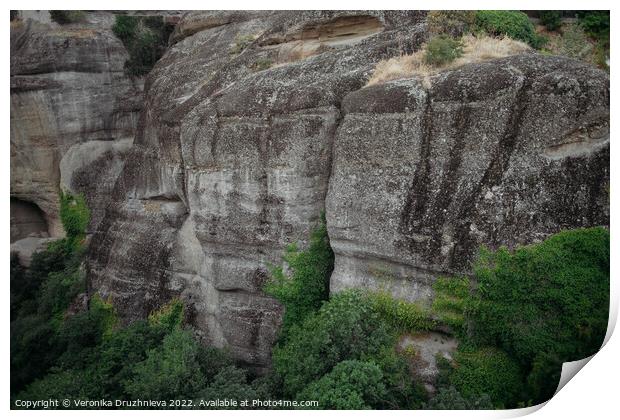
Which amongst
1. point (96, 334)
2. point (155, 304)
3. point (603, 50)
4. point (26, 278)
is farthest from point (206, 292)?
point (603, 50)

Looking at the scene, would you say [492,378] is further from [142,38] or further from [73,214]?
[142,38]

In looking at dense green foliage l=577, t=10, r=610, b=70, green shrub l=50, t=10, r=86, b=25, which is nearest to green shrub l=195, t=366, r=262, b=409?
dense green foliage l=577, t=10, r=610, b=70

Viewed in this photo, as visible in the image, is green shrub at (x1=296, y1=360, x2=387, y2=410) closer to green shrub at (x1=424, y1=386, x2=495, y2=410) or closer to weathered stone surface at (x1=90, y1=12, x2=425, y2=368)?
green shrub at (x1=424, y1=386, x2=495, y2=410)

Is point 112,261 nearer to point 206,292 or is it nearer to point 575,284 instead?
point 206,292

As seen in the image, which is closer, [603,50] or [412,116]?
[412,116]

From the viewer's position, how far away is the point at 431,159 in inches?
393

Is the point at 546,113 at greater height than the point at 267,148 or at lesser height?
greater

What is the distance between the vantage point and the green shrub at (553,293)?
920 centimetres

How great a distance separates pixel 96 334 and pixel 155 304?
1762 millimetres

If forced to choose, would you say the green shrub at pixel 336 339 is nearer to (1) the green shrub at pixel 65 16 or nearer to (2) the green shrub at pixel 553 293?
(2) the green shrub at pixel 553 293

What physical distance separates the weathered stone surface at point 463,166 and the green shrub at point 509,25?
12.4 feet

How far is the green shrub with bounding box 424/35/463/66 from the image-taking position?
10688mm

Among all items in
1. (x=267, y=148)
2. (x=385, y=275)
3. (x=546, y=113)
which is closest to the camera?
(x=546, y=113)

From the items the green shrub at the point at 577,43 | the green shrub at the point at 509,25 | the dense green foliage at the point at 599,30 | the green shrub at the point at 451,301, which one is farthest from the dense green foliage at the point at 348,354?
the green shrub at the point at 577,43
